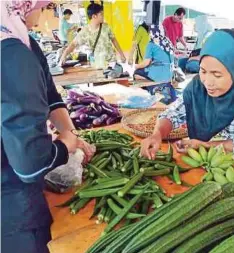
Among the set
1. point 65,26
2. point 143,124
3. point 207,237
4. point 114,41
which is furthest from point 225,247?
point 65,26

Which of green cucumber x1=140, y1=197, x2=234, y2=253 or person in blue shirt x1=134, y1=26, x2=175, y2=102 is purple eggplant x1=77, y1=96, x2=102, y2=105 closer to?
green cucumber x1=140, y1=197, x2=234, y2=253

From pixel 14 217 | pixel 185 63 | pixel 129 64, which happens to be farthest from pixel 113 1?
pixel 14 217

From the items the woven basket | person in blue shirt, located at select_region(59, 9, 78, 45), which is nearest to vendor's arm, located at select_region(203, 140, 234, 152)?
the woven basket

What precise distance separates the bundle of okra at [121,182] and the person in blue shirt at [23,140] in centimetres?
21

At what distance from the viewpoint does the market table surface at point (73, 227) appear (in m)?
1.51

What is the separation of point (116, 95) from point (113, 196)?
90.3 inches

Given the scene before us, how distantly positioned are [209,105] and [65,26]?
256 inches

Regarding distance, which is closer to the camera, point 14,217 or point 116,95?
point 14,217

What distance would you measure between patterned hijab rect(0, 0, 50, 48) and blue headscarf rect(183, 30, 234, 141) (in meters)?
1.19

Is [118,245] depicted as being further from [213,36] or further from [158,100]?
[158,100]

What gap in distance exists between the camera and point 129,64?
6.45m

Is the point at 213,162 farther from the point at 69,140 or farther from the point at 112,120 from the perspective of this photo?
the point at 112,120

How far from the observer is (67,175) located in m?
1.86

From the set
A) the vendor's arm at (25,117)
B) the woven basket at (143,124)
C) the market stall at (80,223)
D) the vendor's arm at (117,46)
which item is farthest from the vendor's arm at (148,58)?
the vendor's arm at (25,117)
